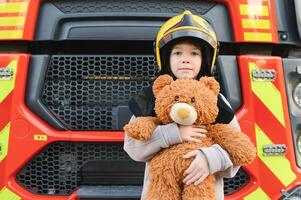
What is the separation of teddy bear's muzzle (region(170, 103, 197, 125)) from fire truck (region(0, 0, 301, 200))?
687 mm

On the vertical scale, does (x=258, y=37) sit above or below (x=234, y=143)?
above

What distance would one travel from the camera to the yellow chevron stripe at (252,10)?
2.79 m

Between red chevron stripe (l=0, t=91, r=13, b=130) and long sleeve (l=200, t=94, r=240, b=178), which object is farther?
red chevron stripe (l=0, t=91, r=13, b=130)

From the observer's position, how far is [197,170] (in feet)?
6.93

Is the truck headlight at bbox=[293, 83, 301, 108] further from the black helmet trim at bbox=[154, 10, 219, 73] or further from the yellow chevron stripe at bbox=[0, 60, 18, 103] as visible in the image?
the yellow chevron stripe at bbox=[0, 60, 18, 103]

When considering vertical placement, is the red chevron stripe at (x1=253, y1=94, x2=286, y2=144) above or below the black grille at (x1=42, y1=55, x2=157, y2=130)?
below

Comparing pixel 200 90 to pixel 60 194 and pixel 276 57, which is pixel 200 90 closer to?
pixel 276 57

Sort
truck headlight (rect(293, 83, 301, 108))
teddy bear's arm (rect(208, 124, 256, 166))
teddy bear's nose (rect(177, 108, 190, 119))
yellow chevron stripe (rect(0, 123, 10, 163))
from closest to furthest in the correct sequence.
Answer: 1. teddy bear's nose (rect(177, 108, 190, 119))
2. teddy bear's arm (rect(208, 124, 256, 166))
3. yellow chevron stripe (rect(0, 123, 10, 163))
4. truck headlight (rect(293, 83, 301, 108))

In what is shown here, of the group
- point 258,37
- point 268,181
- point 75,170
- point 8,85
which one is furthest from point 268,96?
point 8,85

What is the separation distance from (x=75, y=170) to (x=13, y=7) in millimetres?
902

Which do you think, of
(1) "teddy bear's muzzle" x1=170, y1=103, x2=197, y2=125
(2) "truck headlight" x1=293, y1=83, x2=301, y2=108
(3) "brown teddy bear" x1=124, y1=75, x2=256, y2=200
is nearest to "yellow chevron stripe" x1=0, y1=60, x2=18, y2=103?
(3) "brown teddy bear" x1=124, y1=75, x2=256, y2=200

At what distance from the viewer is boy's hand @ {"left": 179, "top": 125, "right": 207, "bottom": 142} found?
2.16 m

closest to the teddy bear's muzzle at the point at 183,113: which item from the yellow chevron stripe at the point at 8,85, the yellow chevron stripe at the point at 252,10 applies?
the yellow chevron stripe at the point at 252,10

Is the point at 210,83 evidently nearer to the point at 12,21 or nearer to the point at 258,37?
the point at 258,37
